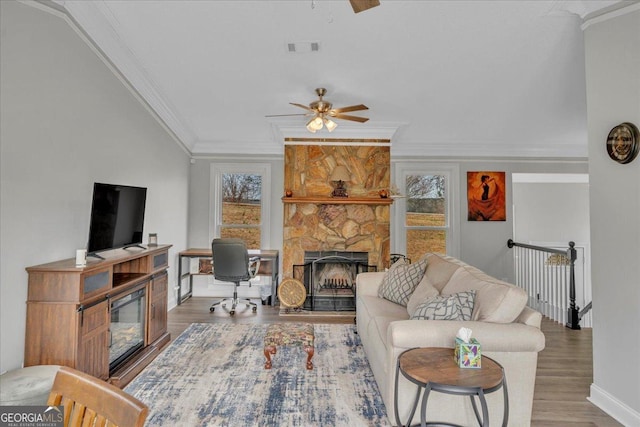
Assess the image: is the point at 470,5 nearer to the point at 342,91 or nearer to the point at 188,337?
the point at 342,91

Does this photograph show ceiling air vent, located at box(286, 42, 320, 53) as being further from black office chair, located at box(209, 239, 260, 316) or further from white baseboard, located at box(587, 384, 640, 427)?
white baseboard, located at box(587, 384, 640, 427)

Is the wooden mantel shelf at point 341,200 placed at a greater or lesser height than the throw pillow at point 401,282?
greater

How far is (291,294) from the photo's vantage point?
466cm

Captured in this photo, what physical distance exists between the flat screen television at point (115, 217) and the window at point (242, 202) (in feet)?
7.78

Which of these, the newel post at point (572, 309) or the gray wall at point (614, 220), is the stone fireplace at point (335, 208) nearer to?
the newel post at point (572, 309)

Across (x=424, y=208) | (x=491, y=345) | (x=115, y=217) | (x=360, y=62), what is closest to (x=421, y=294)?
(x=491, y=345)

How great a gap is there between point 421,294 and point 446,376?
1.13 meters

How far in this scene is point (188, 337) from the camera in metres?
3.59

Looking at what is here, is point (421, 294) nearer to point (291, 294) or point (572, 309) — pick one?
point (291, 294)

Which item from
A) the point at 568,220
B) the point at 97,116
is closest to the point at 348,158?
the point at 97,116

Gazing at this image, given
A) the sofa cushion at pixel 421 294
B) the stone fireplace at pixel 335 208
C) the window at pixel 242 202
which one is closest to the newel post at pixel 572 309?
the stone fireplace at pixel 335 208

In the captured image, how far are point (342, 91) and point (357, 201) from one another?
65.4 inches

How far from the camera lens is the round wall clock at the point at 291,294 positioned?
4.65m

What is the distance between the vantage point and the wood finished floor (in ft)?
7.31
